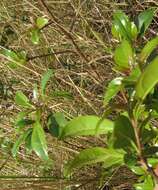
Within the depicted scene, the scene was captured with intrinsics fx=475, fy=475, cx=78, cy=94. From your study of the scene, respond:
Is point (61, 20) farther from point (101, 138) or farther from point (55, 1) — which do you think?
point (101, 138)

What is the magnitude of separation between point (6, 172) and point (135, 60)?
3.82ft

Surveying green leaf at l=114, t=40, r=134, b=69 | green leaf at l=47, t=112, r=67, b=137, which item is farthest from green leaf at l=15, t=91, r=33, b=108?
green leaf at l=114, t=40, r=134, b=69

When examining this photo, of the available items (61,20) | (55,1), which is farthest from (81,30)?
(55,1)

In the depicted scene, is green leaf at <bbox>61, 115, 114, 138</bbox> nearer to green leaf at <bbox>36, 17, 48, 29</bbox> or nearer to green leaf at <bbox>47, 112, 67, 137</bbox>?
green leaf at <bbox>47, 112, 67, 137</bbox>

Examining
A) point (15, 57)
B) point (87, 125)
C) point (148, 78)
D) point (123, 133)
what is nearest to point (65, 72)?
point (15, 57)

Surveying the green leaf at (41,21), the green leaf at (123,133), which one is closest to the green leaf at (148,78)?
the green leaf at (123,133)

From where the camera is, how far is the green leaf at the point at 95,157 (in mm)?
874

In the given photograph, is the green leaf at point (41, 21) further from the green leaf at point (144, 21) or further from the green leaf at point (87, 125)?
the green leaf at point (87, 125)

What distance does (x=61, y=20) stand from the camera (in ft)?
5.98

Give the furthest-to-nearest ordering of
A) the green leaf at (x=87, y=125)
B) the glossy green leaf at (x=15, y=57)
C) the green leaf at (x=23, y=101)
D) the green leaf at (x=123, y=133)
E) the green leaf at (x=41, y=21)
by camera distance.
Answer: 1. the glossy green leaf at (x=15, y=57)
2. the green leaf at (x=41, y=21)
3. the green leaf at (x=23, y=101)
4. the green leaf at (x=87, y=125)
5. the green leaf at (x=123, y=133)

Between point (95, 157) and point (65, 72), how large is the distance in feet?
3.18

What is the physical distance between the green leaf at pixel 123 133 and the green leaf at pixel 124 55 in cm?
12

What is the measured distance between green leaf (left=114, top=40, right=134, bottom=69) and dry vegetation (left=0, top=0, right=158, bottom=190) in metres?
0.69

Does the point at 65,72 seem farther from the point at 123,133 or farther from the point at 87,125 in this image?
the point at 123,133
